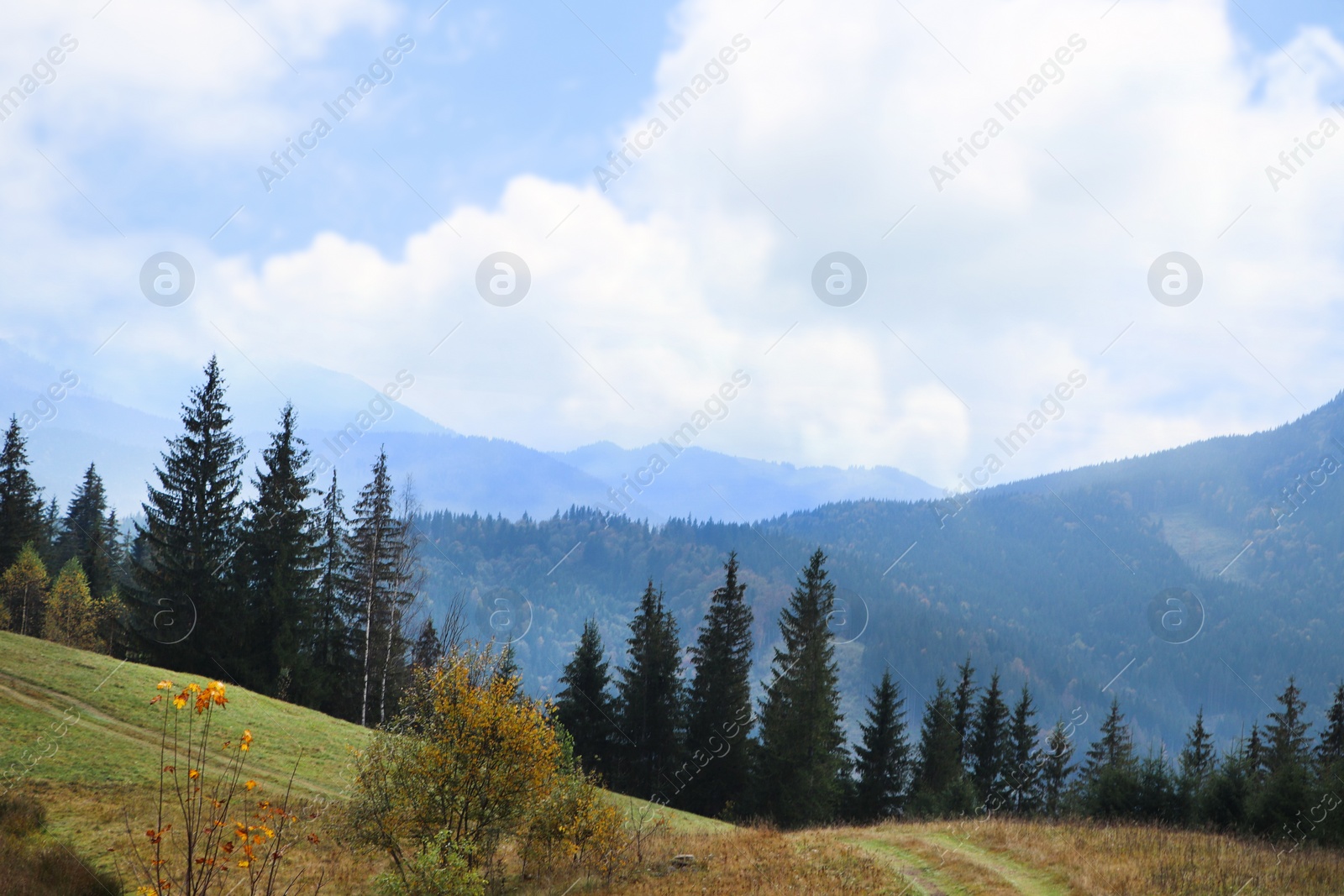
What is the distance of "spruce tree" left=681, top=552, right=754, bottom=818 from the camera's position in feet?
184

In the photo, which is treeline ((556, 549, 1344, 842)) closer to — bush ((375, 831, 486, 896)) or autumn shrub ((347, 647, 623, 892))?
autumn shrub ((347, 647, 623, 892))

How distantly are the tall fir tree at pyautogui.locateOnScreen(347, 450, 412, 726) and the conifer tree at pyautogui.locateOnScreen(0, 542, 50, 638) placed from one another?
79.1 ft

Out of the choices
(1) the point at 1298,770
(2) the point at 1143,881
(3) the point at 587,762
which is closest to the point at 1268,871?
(2) the point at 1143,881

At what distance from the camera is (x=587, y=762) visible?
59594 millimetres

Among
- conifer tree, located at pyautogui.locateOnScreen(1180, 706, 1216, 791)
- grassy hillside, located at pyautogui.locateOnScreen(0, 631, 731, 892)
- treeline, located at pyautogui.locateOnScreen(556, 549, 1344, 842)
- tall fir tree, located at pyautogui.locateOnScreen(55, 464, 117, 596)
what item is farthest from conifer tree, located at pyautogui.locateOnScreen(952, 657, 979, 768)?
tall fir tree, located at pyautogui.locateOnScreen(55, 464, 117, 596)

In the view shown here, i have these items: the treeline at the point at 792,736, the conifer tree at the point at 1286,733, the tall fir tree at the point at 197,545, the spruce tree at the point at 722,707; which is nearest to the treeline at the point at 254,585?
the tall fir tree at the point at 197,545

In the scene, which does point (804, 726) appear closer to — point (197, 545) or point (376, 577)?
point (376, 577)

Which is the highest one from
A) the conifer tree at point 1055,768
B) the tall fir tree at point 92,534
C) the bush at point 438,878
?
the tall fir tree at point 92,534

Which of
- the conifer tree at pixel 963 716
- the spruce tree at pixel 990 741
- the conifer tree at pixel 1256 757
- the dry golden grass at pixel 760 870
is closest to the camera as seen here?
the dry golden grass at pixel 760 870

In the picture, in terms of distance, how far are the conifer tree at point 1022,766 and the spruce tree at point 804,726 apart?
1843 cm

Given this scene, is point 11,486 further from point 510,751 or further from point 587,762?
point 510,751

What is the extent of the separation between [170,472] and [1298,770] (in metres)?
59.7

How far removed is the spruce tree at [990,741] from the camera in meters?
67.6

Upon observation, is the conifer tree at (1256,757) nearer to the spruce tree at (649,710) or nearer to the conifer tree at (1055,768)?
the conifer tree at (1055,768)
